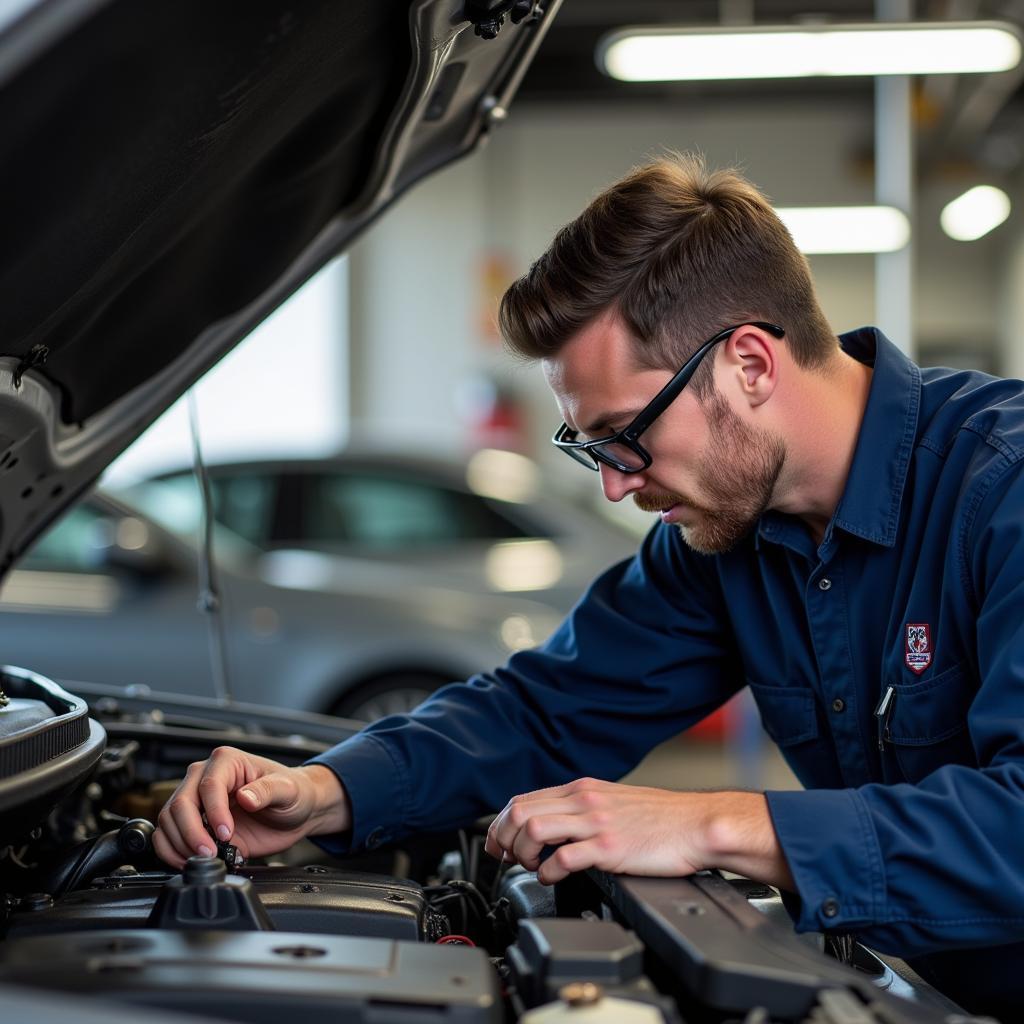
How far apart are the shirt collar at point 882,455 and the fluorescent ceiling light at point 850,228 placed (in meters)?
2.82

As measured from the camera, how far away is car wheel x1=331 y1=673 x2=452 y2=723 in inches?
186

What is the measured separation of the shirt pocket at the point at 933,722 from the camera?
1481 millimetres

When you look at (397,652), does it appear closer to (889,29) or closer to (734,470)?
(889,29)

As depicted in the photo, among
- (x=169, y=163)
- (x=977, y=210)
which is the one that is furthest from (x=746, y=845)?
(x=977, y=210)

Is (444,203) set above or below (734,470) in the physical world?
above

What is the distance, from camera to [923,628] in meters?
1.50

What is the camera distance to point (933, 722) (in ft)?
4.93

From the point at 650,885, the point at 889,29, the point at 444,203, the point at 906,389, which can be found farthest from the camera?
the point at 444,203

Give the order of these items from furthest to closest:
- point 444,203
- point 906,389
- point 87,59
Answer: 1. point 444,203
2. point 906,389
3. point 87,59

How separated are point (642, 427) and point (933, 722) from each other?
47 centimetres

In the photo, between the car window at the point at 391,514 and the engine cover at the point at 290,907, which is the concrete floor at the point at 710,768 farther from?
the engine cover at the point at 290,907

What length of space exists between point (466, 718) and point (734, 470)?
0.51 m

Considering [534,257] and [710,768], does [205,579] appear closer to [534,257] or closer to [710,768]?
[710,768]

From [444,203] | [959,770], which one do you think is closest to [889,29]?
[959,770]
